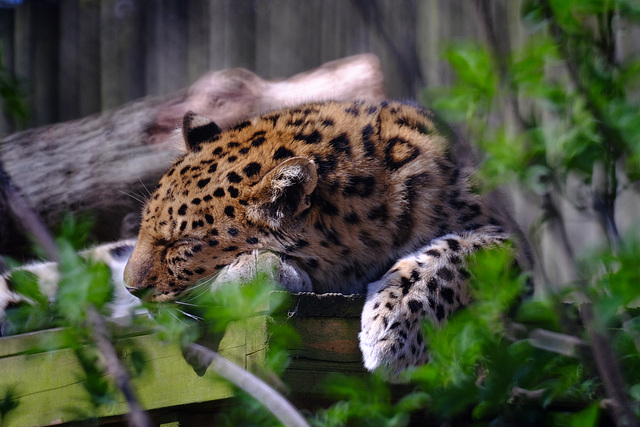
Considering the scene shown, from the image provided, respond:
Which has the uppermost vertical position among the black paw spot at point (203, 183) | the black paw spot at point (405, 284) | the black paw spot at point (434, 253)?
the black paw spot at point (203, 183)

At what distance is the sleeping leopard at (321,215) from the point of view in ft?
7.91

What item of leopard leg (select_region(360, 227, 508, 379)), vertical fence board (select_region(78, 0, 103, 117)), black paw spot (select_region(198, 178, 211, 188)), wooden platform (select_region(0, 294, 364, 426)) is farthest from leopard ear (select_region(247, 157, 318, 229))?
vertical fence board (select_region(78, 0, 103, 117))

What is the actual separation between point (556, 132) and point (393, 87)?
401 centimetres

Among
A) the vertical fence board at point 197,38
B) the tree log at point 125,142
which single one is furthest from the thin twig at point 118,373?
the vertical fence board at point 197,38

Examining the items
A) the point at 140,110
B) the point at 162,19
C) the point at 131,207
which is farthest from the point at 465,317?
the point at 162,19

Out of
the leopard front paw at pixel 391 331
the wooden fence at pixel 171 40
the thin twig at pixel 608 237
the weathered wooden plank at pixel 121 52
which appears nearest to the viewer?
the thin twig at pixel 608 237

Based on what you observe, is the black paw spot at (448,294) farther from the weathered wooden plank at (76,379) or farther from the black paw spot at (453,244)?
the weathered wooden plank at (76,379)

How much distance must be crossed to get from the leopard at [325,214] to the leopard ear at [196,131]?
0.15m

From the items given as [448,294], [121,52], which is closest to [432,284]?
[448,294]

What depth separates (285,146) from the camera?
2580 millimetres

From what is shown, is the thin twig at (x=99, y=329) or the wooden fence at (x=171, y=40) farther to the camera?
the wooden fence at (x=171, y=40)

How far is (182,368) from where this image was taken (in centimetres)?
198

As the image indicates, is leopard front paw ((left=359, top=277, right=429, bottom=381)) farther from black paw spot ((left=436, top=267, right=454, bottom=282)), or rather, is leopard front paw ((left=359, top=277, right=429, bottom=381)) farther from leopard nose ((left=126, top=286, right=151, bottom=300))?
leopard nose ((left=126, top=286, right=151, bottom=300))

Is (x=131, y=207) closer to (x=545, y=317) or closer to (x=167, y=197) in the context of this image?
(x=167, y=197)
